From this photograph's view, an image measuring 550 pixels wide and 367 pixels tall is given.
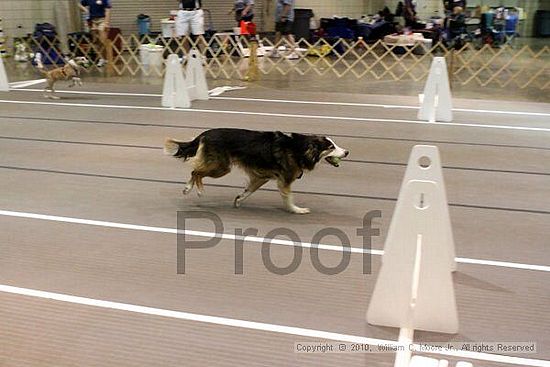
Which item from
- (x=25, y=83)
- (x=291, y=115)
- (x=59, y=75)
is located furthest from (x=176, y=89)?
(x=25, y=83)

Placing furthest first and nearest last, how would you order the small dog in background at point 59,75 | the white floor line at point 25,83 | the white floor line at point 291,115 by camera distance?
the white floor line at point 25,83, the small dog in background at point 59,75, the white floor line at point 291,115

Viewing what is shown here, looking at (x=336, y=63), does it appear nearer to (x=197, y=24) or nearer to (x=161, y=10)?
(x=197, y=24)

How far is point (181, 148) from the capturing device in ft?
13.6

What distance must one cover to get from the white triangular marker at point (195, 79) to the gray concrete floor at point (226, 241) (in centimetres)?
127

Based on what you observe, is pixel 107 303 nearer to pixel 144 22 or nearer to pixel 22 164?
pixel 22 164

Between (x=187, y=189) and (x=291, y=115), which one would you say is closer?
(x=187, y=189)

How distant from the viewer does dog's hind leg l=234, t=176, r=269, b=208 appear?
13.3ft

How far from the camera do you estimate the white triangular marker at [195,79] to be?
813 cm

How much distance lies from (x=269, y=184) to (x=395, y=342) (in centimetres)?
241

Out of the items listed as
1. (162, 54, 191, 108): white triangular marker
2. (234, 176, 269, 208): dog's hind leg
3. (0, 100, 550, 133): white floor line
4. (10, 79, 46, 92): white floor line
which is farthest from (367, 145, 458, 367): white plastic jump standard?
(10, 79, 46, 92): white floor line

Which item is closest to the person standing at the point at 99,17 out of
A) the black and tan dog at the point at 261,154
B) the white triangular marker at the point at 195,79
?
the white triangular marker at the point at 195,79

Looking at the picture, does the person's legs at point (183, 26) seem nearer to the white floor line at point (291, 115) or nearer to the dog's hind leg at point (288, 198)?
the white floor line at point (291, 115)

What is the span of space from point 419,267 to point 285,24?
36.2 ft

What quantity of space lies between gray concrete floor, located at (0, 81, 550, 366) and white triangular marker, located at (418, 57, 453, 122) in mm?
277
